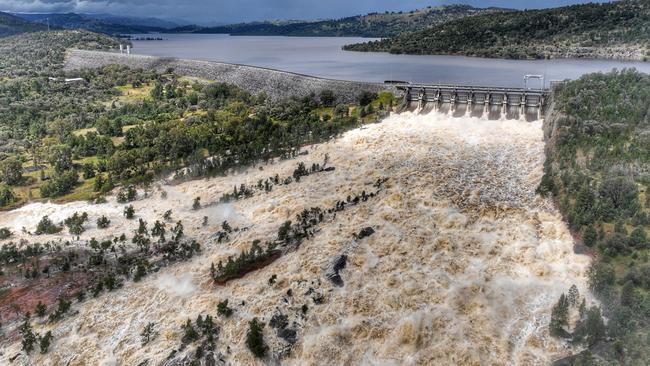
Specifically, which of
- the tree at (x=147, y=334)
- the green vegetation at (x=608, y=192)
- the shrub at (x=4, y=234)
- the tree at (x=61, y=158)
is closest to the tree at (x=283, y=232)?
the tree at (x=147, y=334)

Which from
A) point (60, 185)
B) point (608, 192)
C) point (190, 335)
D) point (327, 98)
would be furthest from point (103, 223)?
point (608, 192)

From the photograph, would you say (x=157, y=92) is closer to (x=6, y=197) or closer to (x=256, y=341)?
(x=6, y=197)

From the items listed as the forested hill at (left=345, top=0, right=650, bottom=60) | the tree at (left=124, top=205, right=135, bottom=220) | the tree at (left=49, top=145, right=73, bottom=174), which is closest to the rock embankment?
the tree at (left=49, top=145, right=73, bottom=174)

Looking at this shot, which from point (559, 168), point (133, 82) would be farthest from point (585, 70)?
point (133, 82)

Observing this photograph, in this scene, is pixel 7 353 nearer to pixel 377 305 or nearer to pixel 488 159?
pixel 377 305

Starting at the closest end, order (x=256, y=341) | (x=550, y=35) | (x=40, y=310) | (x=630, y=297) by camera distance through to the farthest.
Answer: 1. (x=630, y=297)
2. (x=256, y=341)
3. (x=40, y=310)
4. (x=550, y=35)

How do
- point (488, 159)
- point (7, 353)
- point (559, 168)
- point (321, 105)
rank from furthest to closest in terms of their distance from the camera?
point (321, 105) < point (488, 159) < point (559, 168) < point (7, 353)
